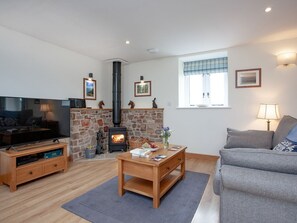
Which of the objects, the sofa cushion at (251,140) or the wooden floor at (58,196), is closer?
the wooden floor at (58,196)

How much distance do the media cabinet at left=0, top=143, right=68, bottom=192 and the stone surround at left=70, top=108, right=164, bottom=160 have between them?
0.71m

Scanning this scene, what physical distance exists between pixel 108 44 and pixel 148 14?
1372mm

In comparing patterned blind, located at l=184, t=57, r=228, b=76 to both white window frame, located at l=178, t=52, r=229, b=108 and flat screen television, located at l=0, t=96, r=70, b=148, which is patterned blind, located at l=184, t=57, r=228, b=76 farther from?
flat screen television, located at l=0, t=96, r=70, b=148

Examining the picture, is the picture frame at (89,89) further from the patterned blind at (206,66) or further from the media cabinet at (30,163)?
the patterned blind at (206,66)

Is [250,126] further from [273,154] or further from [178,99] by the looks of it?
[273,154]

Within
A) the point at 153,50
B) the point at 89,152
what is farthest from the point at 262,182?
the point at 89,152

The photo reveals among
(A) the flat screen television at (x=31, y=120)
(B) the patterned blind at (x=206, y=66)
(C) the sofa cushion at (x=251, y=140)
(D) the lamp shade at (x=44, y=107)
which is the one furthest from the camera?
(B) the patterned blind at (x=206, y=66)

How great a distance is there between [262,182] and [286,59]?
296cm

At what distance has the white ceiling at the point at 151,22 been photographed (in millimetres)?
2129

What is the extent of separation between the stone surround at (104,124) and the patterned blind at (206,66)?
1263mm

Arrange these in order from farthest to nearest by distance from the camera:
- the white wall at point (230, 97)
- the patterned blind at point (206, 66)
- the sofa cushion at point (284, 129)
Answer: the patterned blind at point (206, 66)
the white wall at point (230, 97)
the sofa cushion at point (284, 129)

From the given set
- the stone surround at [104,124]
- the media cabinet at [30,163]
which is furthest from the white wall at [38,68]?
the media cabinet at [30,163]

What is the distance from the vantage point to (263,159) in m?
1.21

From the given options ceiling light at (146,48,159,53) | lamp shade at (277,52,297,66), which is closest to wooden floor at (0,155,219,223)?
lamp shade at (277,52,297,66)
